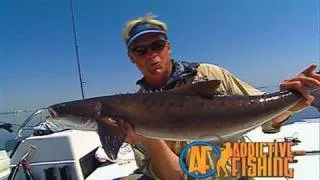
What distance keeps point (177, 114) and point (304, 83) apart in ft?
2.72

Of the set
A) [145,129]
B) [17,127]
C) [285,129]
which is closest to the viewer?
[145,129]

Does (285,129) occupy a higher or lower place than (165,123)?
lower

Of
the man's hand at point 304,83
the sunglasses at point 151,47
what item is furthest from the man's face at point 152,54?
the man's hand at point 304,83

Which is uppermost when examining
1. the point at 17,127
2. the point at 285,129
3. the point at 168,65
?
the point at 168,65

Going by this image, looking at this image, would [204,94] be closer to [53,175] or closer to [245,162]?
[245,162]

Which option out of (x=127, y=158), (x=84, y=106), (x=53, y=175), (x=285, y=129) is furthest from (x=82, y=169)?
(x=285, y=129)

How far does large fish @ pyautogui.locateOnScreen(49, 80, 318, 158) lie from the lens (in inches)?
89.0

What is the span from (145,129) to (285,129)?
12.3 feet

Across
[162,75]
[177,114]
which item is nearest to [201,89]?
[177,114]

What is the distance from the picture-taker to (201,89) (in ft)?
7.40

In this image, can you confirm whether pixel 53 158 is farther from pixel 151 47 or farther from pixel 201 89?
pixel 201 89

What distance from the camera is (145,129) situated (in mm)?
2268

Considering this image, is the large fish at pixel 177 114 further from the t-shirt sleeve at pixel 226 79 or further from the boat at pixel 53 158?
the boat at pixel 53 158

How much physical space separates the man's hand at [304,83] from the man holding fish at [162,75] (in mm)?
130
